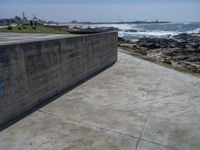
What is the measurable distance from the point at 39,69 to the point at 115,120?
290cm

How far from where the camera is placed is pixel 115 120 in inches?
273

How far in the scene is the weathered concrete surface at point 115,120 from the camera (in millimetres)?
5680

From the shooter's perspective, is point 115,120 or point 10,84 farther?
point 115,120

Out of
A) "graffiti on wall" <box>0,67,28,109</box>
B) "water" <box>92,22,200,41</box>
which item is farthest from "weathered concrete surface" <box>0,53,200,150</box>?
"water" <box>92,22,200,41</box>

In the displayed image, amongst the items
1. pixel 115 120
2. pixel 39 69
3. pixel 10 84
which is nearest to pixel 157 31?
pixel 39 69

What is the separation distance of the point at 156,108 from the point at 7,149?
459 centimetres

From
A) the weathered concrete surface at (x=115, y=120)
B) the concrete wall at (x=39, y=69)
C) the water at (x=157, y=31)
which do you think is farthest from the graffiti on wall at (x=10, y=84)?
the water at (x=157, y=31)

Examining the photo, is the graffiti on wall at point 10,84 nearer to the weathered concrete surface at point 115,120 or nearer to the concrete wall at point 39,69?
the concrete wall at point 39,69

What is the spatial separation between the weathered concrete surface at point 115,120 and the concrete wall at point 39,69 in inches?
18.1

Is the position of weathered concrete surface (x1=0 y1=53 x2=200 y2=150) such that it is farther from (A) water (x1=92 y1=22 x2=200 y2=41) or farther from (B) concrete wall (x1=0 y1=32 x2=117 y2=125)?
(A) water (x1=92 y1=22 x2=200 y2=41)

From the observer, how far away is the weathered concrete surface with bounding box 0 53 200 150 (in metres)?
5.68

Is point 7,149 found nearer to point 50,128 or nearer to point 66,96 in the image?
point 50,128

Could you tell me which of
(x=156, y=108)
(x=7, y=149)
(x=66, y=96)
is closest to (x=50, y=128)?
(x=7, y=149)

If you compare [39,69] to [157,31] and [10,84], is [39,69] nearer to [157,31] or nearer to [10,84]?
[10,84]
